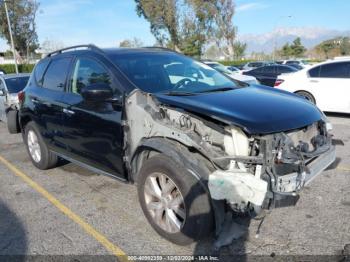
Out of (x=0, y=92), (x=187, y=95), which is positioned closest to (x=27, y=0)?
(x=0, y=92)

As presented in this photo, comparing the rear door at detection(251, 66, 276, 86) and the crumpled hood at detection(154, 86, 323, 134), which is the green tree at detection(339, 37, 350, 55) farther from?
the crumpled hood at detection(154, 86, 323, 134)

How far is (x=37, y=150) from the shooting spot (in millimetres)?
5785

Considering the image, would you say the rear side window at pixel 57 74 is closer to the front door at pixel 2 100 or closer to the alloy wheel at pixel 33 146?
the alloy wheel at pixel 33 146

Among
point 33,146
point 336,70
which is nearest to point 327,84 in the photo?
point 336,70

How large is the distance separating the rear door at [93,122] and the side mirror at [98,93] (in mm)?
55

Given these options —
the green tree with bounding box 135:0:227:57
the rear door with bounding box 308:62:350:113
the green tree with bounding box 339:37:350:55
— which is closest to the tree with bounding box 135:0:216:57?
the green tree with bounding box 135:0:227:57

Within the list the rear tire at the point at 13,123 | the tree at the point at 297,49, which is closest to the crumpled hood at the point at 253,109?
the rear tire at the point at 13,123

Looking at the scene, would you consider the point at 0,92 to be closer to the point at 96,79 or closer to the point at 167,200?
the point at 96,79

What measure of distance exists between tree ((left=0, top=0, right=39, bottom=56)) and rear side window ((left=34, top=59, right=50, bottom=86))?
41900 millimetres

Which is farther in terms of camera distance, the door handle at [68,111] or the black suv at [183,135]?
the door handle at [68,111]

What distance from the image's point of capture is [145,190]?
3523 millimetres

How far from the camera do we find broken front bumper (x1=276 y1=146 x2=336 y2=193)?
3.02m

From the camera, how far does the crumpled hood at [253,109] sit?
3068 millimetres

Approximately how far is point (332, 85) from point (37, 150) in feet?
23.8
